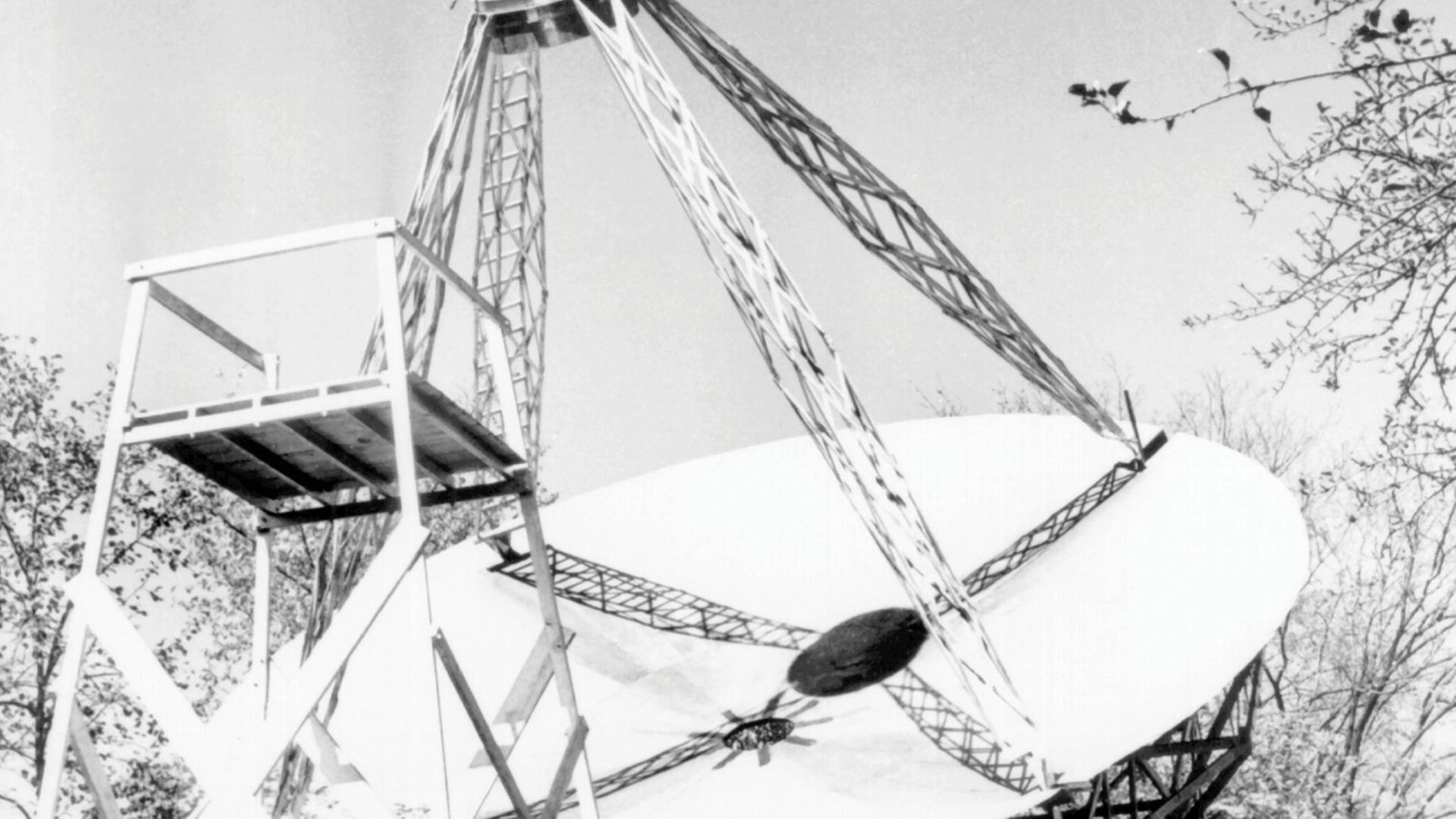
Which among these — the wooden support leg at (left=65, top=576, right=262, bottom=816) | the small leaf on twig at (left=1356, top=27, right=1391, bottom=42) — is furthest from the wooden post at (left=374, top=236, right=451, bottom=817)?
the small leaf on twig at (left=1356, top=27, right=1391, bottom=42)

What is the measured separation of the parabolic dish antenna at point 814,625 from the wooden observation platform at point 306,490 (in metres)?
0.35

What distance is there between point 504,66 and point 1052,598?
6257 millimetres

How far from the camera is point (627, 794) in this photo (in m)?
7.66

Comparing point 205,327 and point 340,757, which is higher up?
point 205,327

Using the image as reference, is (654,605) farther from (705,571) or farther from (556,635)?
(556,635)

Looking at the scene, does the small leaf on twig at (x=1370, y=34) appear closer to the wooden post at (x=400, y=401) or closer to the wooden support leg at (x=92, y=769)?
the wooden post at (x=400, y=401)

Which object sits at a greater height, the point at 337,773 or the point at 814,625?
the point at 814,625

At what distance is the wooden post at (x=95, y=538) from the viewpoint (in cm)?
537

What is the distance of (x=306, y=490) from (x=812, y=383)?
3089 millimetres

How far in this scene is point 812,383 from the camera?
677 centimetres

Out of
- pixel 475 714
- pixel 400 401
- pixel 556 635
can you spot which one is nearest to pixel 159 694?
pixel 475 714

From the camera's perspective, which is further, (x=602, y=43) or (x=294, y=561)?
(x=294, y=561)

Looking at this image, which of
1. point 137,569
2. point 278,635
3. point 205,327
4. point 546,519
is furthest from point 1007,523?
point 278,635

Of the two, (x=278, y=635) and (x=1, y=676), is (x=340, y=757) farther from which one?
(x=278, y=635)
